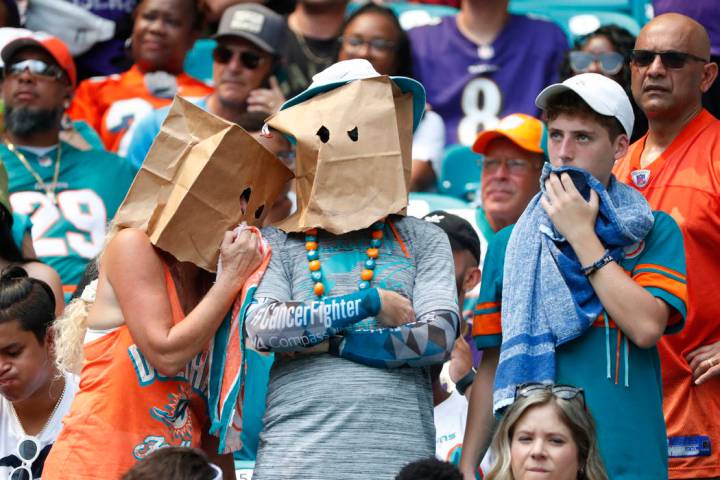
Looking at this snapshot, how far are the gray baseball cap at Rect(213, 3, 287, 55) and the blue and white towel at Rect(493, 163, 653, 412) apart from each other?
3.84 meters

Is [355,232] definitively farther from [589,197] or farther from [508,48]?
[508,48]

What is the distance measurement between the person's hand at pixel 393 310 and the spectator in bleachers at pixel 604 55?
3.50 metres

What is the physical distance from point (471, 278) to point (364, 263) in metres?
1.64

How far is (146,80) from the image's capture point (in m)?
8.77

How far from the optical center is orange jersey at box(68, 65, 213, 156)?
8.48 m

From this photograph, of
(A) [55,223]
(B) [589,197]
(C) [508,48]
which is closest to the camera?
(B) [589,197]

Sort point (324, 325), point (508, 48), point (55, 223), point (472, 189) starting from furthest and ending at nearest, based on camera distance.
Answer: point (508, 48) → point (472, 189) → point (55, 223) → point (324, 325)

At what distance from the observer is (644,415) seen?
165 inches

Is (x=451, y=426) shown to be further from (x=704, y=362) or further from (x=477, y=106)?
(x=477, y=106)

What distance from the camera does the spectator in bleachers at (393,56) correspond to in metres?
8.00

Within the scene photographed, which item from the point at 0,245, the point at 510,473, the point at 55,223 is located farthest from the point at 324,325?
the point at 55,223

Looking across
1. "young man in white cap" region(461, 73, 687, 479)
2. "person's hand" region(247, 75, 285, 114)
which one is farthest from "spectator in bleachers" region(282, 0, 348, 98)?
"young man in white cap" region(461, 73, 687, 479)

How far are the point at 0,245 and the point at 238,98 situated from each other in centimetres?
216

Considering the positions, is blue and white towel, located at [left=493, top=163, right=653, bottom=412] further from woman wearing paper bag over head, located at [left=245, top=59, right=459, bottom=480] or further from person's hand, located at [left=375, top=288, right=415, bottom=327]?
person's hand, located at [left=375, top=288, right=415, bottom=327]
